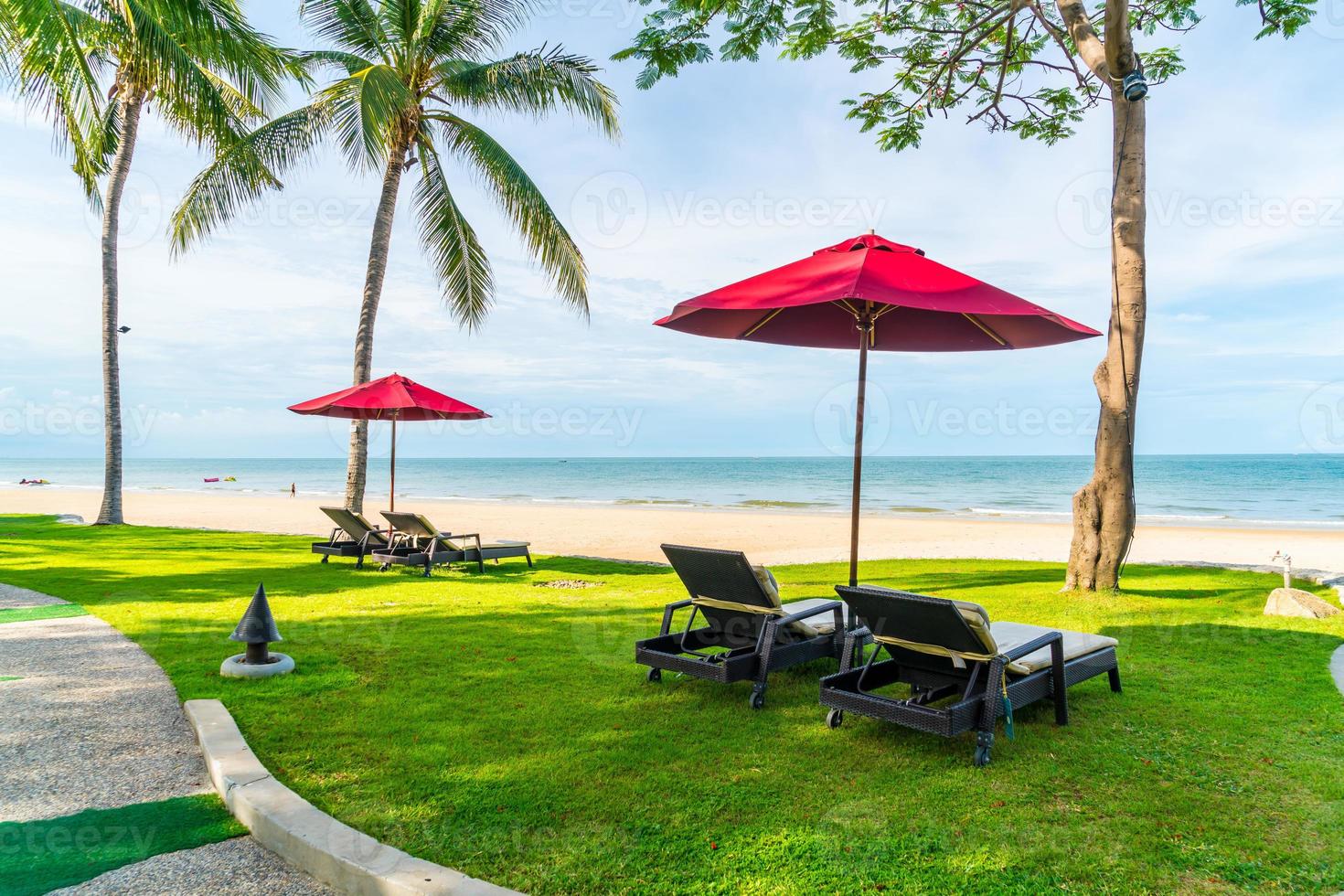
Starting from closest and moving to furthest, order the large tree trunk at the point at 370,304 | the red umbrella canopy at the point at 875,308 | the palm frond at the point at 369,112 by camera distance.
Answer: the red umbrella canopy at the point at 875,308
the palm frond at the point at 369,112
the large tree trunk at the point at 370,304

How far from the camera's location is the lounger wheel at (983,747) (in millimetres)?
3504

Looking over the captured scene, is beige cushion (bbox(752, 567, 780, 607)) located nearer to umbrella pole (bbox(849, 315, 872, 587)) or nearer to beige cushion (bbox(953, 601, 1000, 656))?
umbrella pole (bbox(849, 315, 872, 587))

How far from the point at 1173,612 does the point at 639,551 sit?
28.1 feet

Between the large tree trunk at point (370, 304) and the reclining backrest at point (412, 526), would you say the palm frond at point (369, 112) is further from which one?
the reclining backrest at point (412, 526)

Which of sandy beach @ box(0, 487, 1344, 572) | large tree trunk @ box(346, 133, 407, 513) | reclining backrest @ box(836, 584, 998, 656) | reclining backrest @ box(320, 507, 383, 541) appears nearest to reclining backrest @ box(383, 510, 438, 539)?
reclining backrest @ box(320, 507, 383, 541)

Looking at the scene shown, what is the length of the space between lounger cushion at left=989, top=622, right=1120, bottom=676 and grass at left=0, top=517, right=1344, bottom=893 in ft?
1.04

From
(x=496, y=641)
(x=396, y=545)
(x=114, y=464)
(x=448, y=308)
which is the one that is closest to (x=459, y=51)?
(x=448, y=308)

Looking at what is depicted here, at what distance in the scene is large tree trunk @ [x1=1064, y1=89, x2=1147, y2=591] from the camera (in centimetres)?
782

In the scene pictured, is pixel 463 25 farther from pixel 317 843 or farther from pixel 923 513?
pixel 923 513

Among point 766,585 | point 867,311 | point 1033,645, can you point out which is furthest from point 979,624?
point 867,311

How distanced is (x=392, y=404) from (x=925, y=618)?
8.00 m

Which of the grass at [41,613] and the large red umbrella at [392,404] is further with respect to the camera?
the large red umbrella at [392,404]

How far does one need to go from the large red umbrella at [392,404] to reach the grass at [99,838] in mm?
7385

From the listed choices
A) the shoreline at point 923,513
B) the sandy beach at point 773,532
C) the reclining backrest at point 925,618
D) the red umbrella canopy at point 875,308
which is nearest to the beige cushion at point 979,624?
the reclining backrest at point 925,618
